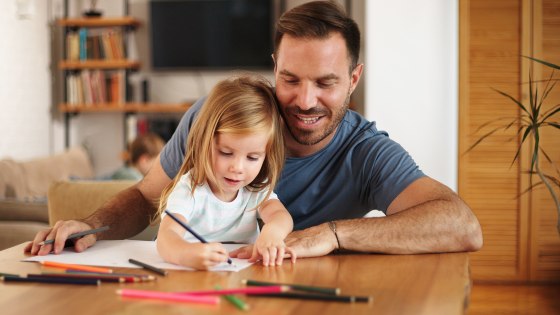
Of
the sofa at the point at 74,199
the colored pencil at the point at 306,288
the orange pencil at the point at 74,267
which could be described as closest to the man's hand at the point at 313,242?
the colored pencil at the point at 306,288

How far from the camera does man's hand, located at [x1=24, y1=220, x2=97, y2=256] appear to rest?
1.50m

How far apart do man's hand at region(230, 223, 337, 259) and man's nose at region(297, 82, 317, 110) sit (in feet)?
1.32

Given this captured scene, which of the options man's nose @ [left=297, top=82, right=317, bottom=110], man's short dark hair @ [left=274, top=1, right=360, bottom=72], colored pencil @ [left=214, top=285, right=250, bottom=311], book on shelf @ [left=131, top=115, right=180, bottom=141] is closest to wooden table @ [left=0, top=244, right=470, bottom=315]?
colored pencil @ [left=214, top=285, right=250, bottom=311]

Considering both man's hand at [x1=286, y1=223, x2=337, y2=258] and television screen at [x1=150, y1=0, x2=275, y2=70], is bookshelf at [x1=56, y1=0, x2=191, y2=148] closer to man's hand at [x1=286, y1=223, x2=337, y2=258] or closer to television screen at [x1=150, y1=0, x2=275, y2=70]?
television screen at [x1=150, y1=0, x2=275, y2=70]

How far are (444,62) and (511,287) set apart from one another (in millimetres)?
1475

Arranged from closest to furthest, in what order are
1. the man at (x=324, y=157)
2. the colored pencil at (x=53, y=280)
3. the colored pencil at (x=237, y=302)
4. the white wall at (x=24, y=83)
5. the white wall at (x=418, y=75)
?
the colored pencil at (x=237, y=302) → the colored pencil at (x=53, y=280) → the man at (x=324, y=157) → the white wall at (x=418, y=75) → the white wall at (x=24, y=83)

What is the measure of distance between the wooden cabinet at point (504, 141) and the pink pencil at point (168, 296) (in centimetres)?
388

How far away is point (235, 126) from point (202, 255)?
385 millimetres

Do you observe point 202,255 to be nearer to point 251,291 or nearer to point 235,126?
point 251,291

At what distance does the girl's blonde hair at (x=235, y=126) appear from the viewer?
5.31ft

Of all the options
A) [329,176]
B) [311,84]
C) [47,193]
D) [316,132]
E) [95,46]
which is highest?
[95,46]

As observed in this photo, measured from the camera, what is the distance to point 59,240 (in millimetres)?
1510

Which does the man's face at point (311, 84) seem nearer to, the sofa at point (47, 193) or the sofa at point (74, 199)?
the sofa at point (47, 193)

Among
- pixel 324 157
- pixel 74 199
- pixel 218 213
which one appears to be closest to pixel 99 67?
pixel 74 199
